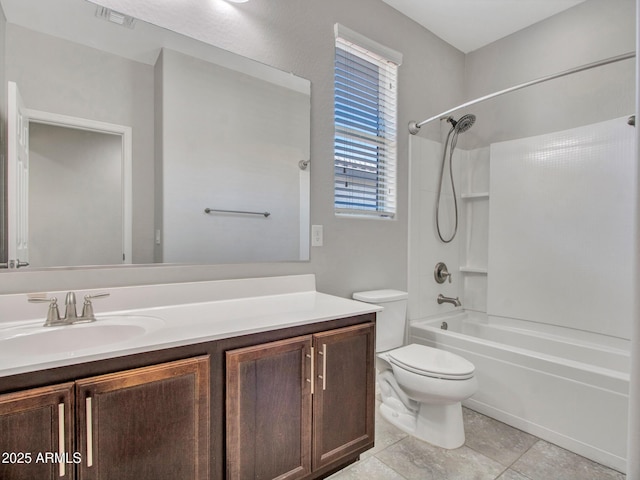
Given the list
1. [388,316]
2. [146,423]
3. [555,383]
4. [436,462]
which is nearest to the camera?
[146,423]

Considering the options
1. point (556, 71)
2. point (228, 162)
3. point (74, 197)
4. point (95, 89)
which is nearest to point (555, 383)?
point (228, 162)

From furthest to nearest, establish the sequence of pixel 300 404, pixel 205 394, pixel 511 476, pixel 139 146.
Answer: pixel 511 476 < pixel 139 146 < pixel 300 404 < pixel 205 394

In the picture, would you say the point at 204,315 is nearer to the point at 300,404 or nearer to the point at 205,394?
the point at 205,394

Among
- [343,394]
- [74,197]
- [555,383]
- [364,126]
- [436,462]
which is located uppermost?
[364,126]

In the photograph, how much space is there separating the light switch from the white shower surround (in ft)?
2.87

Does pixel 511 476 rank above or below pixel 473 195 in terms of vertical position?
below

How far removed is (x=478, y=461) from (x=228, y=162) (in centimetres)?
196

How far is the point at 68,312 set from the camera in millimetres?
1179

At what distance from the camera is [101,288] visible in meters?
1.32

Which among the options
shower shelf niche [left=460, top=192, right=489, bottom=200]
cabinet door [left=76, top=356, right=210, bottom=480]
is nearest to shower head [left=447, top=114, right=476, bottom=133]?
shower shelf niche [left=460, top=192, right=489, bottom=200]

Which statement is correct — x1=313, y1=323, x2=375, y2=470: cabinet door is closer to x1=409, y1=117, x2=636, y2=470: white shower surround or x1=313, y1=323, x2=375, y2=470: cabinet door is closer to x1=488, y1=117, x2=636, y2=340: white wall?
x1=409, y1=117, x2=636, y2=470: white shower surround

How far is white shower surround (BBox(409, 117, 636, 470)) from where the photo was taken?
190 centimetres

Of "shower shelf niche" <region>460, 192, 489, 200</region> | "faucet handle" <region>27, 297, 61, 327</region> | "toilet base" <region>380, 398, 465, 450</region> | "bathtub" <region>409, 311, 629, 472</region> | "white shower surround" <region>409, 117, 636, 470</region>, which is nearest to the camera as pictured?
"faucet handle" <region>27, 297, 61, 327</region>

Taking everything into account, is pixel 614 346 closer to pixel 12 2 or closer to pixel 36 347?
pixel 36 347
